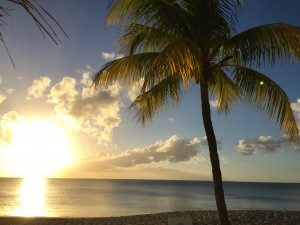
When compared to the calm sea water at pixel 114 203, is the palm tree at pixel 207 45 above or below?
above

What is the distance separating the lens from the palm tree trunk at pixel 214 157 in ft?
31.6

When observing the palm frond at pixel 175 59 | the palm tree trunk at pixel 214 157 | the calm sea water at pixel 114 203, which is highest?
the palm frond at pixel 175 59

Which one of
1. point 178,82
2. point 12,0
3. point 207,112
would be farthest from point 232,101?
point 12,0

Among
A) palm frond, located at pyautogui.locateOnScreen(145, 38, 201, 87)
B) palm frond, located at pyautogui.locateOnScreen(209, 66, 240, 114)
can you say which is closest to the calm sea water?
palm frond, located at pyautogui.locateOnScreen(209, 66, 240, 114)

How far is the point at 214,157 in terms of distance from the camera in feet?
32.1

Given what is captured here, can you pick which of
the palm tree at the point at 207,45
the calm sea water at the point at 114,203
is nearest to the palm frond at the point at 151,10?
the palm tree at the point at 207,45

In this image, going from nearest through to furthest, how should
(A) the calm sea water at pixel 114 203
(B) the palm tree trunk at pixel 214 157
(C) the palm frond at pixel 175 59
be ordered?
(C) the palm frond at pixel 175 59 → (B) the palm tree trunk at pixel 214 157 → (A) the calm sea water at pixel 114 203

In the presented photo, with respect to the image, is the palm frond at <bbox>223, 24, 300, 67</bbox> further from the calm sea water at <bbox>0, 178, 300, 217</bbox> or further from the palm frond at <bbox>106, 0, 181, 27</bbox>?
the calm sea water at <bbox>0, 178, 300, 217</bbox>

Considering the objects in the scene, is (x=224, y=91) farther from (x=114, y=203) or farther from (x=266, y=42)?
(x=114, y=203)

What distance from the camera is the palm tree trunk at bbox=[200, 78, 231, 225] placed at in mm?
9641

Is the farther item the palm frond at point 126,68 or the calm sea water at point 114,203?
the calm sea water at point 114,203

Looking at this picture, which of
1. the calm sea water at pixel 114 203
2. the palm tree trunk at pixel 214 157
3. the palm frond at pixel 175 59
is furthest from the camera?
the calm sea water at pixel 114 203

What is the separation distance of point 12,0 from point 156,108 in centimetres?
1063

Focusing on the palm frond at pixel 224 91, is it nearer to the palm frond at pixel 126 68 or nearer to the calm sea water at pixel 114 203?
the palm frond at pixel 126 68
